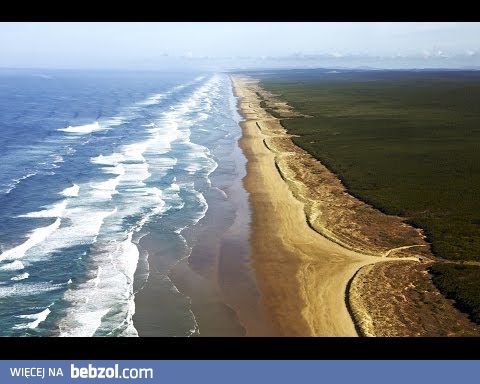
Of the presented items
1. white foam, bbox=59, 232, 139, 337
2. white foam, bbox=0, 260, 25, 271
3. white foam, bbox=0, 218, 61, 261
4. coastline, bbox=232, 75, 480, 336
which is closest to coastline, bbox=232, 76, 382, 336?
coastline, bbox=232, 75, 480, 336

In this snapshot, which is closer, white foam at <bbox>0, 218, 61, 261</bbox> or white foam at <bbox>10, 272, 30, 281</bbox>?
white foam at <bbox>10, 272, 30, 281</bbox>

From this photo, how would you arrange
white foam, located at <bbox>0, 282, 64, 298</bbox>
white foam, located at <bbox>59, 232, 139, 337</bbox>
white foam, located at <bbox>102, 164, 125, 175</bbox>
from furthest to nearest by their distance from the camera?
1. white foam, located at <bbox>102, 164, 125, 175</bbox>
2. white foam, located at <bbox>0, 282, 64, 298</bbox>
3. white foam, located at <bbox>59, 232, 139, 337</bbox>

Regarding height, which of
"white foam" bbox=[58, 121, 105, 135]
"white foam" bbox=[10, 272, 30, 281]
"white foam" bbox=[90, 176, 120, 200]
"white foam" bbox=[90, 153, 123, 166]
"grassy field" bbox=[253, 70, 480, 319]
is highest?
"grassy field" bbox=[253, 70, 480, 319]

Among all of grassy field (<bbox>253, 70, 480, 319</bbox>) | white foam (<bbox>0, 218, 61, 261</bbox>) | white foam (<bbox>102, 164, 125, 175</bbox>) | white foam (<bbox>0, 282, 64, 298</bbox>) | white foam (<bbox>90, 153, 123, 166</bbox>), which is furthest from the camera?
white foam (<bbox>90, 153, 123, 166</bbox>)

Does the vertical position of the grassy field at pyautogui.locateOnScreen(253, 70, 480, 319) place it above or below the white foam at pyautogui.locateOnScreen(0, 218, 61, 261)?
above

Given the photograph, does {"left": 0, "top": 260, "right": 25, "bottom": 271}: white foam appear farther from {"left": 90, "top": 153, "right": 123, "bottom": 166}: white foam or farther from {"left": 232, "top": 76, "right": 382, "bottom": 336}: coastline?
{"left": 90, "top": 153, "right": 123, "bottom": 166}: white foam

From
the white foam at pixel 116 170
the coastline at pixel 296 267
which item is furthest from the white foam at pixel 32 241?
the white foam at pixel 116 170

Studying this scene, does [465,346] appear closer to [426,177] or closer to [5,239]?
[5,239]

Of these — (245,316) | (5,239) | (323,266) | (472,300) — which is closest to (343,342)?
(245,316)
